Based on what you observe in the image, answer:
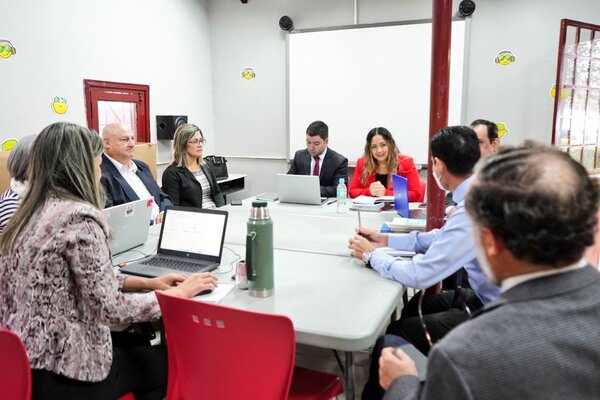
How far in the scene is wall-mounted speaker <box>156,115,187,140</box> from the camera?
5014mm

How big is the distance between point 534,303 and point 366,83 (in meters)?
4.65

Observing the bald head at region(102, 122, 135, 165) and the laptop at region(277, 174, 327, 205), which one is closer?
the bald head at region(102, 122, 135, 165)

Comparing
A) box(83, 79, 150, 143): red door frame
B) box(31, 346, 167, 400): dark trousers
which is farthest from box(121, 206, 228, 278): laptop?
box(83, 79, 150, 143): red door frame

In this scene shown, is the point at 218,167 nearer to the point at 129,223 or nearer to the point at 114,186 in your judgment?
the point at 114,186

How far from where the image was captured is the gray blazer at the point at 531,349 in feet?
2.50

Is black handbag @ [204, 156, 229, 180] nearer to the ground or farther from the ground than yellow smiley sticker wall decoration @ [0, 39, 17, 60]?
nearer to the ground

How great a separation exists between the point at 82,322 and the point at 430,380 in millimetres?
1025

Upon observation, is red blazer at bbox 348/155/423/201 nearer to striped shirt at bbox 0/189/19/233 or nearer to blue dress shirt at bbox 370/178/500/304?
blue dress shirt at bbox 370/178/500/304

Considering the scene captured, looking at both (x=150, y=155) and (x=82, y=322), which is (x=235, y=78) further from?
(x=82, y=322)

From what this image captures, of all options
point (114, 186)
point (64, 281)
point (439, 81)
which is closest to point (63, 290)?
point (64, 281)

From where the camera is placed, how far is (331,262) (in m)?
2.01

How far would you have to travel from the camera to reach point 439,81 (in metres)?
2.30

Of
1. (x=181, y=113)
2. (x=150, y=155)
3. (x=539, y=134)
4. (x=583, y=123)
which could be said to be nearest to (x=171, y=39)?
(x=181, y=113)

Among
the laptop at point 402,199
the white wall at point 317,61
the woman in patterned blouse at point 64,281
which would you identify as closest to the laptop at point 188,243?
the woman in patterned blouse at point 64,281
